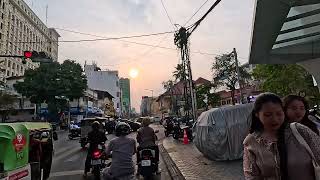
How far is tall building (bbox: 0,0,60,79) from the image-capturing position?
79.9 meters

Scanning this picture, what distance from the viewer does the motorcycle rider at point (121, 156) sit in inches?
239

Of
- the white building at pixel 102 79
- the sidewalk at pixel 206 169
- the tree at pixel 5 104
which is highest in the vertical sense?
the white building at pixel 102 79

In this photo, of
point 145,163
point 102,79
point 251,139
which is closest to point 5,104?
point 145,163

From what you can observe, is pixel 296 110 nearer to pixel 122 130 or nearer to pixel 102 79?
pixel 122 130

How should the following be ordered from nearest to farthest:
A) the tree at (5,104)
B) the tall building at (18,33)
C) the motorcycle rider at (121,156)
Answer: the motorcycle rider at (121,156) → the tree at (5,104) → the tall building at (18,33)

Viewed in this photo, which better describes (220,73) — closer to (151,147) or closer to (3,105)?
(3,105)

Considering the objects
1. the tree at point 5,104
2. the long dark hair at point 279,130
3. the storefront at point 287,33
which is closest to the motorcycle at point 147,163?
the storefront at point 287,33

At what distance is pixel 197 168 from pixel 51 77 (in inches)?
1723

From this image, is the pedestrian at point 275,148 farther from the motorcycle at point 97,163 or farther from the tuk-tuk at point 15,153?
the motorcycle at point 97,163

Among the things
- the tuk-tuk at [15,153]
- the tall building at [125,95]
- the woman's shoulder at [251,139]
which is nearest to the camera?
the woman's shoulder at [251,139]

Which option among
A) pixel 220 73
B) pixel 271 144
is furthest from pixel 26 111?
pixel 271 144

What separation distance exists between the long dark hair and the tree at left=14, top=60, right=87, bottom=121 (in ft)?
166

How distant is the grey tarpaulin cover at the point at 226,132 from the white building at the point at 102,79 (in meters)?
91.5

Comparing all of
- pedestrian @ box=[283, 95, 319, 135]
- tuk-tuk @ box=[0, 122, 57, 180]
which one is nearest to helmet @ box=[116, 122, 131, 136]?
tuk-tuk @ box=[0, 122, 57, 180]
